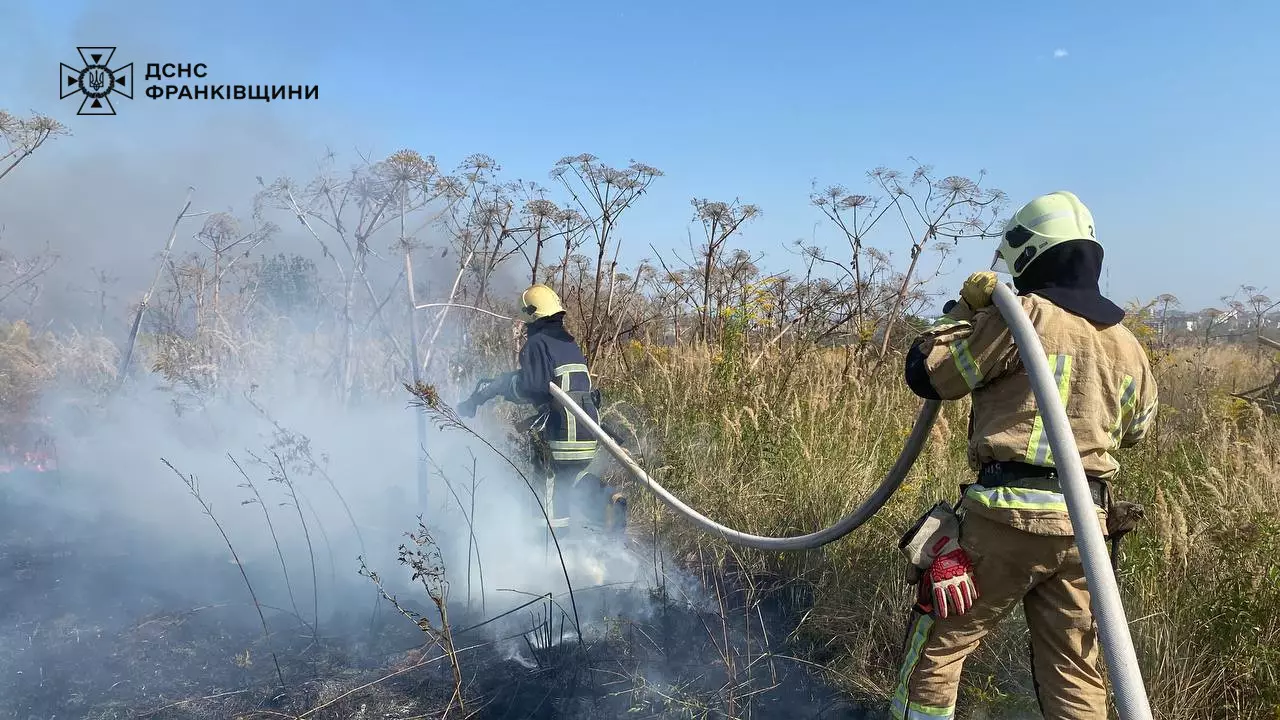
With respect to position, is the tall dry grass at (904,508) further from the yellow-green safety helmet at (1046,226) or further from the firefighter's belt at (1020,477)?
the yellow-green safety helmet at (1046,226)

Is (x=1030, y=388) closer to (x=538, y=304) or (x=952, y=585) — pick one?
(x=952, y=585)

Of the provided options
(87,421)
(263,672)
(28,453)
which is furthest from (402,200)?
(28,453)

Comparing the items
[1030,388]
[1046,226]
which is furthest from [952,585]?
[1046,226]

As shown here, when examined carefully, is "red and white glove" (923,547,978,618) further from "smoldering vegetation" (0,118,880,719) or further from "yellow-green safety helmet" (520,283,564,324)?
"yellow-green safety helmet" (520,283,564,324)

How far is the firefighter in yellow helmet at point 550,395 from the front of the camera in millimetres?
4738

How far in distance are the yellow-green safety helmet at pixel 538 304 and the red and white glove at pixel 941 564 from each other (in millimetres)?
3094

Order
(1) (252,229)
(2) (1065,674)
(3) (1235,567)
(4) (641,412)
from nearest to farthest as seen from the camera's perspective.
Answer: (2) (1065,674) → (3) (1235,567) → (4) (641,412) → (1) (252,229)

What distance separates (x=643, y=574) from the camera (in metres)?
4.43

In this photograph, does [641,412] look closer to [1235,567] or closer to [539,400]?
[539,400]

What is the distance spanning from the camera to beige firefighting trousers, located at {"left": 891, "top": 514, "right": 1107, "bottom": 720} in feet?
7.15

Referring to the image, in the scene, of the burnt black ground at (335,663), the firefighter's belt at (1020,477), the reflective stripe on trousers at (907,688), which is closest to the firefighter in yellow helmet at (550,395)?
the burnt black ground at (335,663)

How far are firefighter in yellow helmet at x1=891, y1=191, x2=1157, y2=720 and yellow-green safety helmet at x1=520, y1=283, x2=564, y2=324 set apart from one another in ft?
9.71

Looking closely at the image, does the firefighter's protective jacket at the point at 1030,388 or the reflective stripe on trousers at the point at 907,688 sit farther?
the reflective stripe on trousers at the point at 907,688

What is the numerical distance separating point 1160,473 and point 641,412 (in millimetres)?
3564
